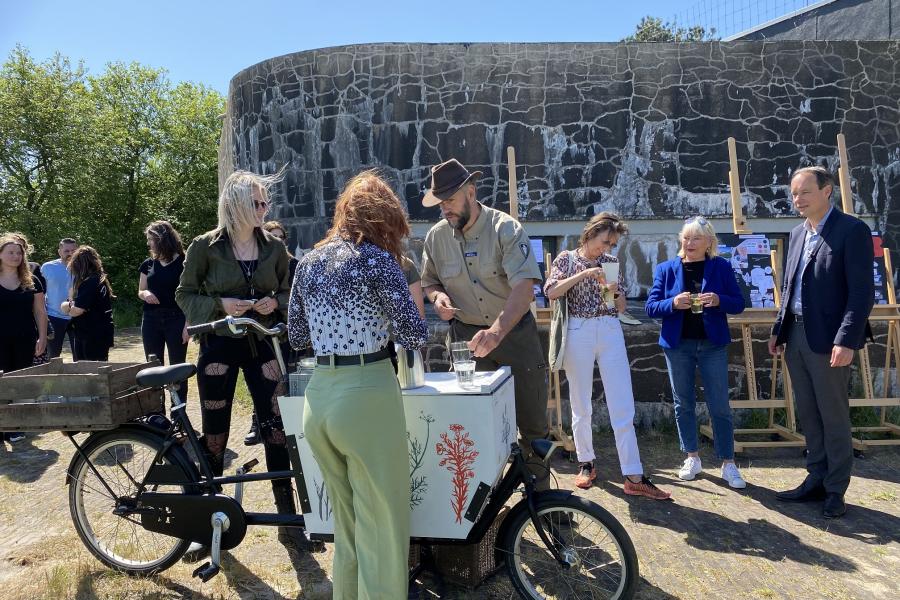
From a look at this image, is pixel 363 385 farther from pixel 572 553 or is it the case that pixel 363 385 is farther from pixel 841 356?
pixel 841 356

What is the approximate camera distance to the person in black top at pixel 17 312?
6121mm

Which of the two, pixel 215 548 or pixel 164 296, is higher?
pixel 164 296

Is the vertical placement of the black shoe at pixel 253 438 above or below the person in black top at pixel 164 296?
below

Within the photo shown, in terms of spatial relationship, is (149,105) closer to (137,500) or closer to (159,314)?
(159,314)

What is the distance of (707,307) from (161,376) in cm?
362

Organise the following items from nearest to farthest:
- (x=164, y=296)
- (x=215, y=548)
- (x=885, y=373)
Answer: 1. (x=215, y=548)
2. (x=885, y=373)
3. (x=164, y=296)

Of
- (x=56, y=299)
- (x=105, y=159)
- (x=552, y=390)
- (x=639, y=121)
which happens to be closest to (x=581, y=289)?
(x=552, y=390)

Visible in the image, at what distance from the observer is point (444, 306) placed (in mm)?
3795

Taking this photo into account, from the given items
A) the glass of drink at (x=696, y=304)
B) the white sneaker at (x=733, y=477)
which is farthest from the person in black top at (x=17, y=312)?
the white sneaker at (x=733, y=477)

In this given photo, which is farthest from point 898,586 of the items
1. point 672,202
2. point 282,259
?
point 672,202

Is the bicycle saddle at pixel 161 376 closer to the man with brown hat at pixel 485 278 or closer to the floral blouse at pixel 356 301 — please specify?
the floral blouse at pixel 356 301

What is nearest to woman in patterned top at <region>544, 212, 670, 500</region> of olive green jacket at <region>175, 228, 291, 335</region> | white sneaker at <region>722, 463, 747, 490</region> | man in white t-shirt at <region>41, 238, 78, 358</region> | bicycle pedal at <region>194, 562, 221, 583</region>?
white sneaker at <region>722, 463, 747, 490</region>

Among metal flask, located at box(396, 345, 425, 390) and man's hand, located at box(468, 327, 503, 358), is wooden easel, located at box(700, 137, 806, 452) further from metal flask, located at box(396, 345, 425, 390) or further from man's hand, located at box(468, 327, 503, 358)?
metal flask, located at box(396, 345, 425, 390)

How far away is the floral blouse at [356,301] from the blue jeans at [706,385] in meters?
2.93
